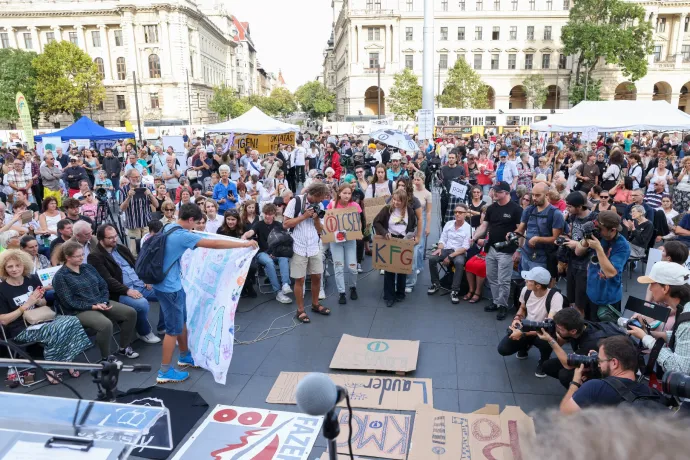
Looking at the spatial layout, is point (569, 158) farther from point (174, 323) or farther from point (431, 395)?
point (174, 323)

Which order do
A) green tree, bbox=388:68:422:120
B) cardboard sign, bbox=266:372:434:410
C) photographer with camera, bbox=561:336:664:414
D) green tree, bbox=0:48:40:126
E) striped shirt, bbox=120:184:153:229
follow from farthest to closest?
green tree, bbox=388:68:422:120, green tree, bbox=0:48:40:126, striped shirt, bbox=120:184:153:229, cardboard sign, bbox=266:372:434:410, photographer with camera, bbox=561:336:664:414

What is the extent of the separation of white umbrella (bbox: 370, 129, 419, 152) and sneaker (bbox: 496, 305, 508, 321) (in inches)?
325

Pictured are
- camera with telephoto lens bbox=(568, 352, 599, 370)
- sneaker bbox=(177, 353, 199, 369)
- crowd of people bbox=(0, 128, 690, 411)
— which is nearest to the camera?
camera with telephoto lens bbox=(568, 352, 599, 370)

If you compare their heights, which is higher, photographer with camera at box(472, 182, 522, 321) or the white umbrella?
the white umbrella

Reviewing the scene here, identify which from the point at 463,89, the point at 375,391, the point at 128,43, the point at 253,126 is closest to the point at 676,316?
the point at 375,391

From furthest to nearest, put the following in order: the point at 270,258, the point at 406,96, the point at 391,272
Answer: the point at 406,96 < the point at 270,258 < the point at 391,272

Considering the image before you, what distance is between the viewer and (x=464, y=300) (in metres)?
7.43

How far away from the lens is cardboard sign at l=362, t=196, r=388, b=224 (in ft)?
28.8

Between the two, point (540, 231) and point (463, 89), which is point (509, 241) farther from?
point (463, 89)

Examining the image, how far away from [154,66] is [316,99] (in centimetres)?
→ 2521

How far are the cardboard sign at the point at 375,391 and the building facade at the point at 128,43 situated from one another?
208 feet

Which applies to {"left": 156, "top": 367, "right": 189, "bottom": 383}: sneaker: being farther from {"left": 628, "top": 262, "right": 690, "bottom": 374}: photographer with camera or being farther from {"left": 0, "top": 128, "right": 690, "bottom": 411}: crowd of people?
{"left": 628, "top": 262, "right": 690, "bottom": 374}: photographer with camera

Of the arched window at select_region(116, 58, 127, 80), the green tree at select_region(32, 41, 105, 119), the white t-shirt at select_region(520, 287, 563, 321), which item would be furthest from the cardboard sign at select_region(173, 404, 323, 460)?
the arched window at select_region(116, 58, 127, 80)

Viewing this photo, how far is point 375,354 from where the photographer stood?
18.3 feet
